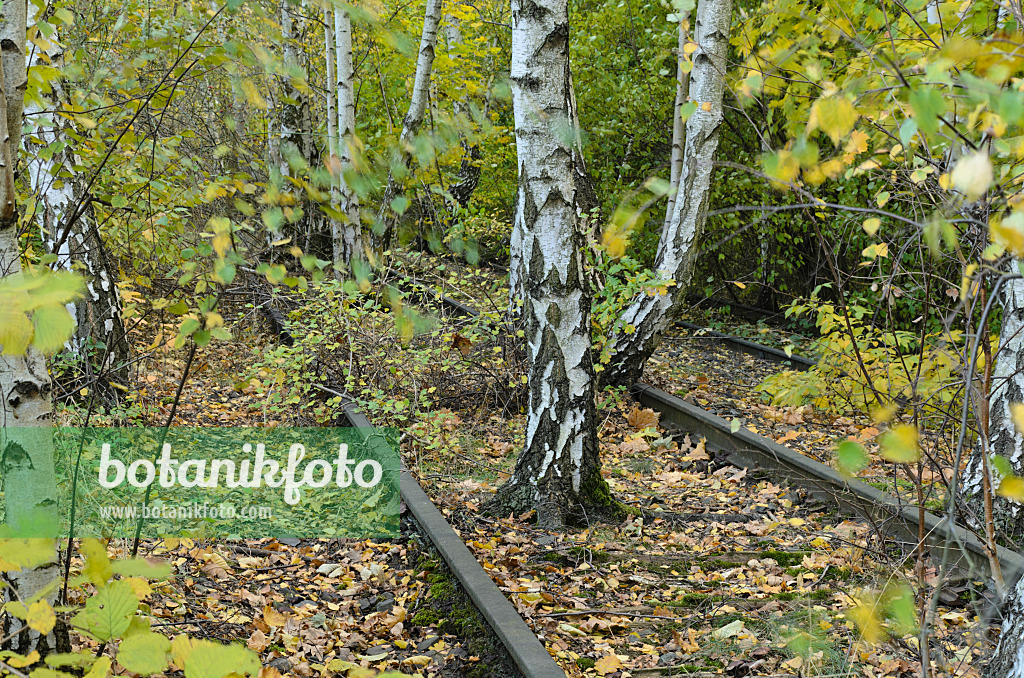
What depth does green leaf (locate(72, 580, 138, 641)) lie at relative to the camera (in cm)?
196

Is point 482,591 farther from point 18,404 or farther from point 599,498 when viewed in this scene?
point 18,404

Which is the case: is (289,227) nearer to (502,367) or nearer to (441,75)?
(441,75)

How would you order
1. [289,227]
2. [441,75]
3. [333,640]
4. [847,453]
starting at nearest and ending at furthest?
[847,453]
[333,640]
[441,75]
[289,227]

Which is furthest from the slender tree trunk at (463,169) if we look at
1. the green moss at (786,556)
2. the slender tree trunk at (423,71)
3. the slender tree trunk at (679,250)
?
the green moss at (786,556)

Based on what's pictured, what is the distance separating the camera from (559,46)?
483cm

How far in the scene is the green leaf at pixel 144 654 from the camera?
5.85 ft

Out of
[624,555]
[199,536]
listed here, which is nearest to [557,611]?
[624,555]

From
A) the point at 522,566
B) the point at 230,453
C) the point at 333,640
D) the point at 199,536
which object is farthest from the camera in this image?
the point at 230,453

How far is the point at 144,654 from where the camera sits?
1.81m

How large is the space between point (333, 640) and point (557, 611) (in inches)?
45.3

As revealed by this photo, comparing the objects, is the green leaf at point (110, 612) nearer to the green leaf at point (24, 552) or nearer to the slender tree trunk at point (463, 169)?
the green leaf at point (24, 552)

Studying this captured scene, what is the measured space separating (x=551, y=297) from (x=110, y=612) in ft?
11.1

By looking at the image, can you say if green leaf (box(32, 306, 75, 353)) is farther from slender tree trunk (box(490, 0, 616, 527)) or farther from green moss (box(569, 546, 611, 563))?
green moss (box(569, 546, 611, 563))

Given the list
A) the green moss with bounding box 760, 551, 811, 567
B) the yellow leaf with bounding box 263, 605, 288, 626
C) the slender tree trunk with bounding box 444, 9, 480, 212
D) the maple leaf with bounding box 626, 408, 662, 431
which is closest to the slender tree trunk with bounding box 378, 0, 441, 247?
the maple leaf with bounding box 626, 408, 662, 431
